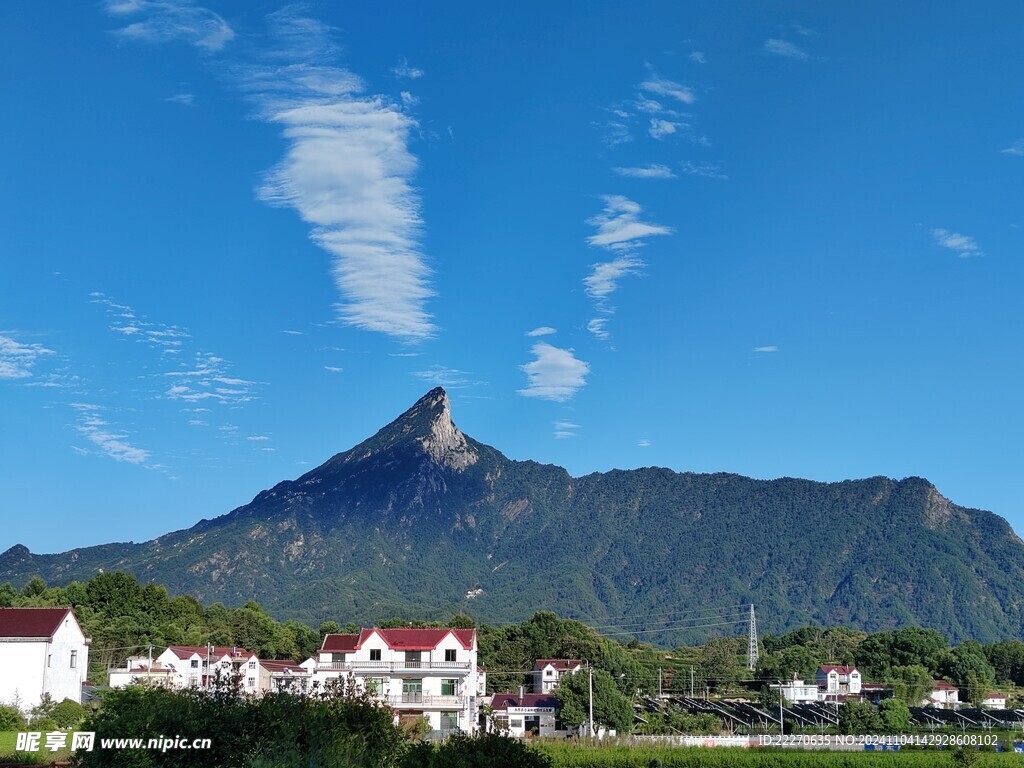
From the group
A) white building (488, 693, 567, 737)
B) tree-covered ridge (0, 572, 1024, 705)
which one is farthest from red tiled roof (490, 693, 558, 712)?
tree-covered ridge (0, 572, 1024, 705)

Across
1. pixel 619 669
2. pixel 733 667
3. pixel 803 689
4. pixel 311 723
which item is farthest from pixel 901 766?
pixel 733 667

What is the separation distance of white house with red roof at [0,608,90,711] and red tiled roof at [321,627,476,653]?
14801mm

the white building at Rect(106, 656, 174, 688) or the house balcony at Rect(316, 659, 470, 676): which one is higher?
the house balcony at Rect(316, 659, 470, 676)

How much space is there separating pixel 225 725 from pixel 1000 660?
403 feet

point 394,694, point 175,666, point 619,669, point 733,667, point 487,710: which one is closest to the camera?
point 394,694

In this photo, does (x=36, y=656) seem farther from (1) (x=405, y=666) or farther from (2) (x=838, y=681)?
(2) (x=838, y=681)

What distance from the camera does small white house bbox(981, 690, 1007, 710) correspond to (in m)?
87.9

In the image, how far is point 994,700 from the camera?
90.7m

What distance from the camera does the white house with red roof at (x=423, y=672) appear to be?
54.3 metres

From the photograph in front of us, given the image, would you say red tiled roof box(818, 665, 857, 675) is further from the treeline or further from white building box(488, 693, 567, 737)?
white building box(488, 693, 567, 737)

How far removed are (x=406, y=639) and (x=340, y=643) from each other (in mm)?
4758

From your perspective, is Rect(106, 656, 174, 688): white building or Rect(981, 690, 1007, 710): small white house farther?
Rect(981, 690, 1007, 710): small white house

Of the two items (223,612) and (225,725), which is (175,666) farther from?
(225,725)

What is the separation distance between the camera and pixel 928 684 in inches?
3693
